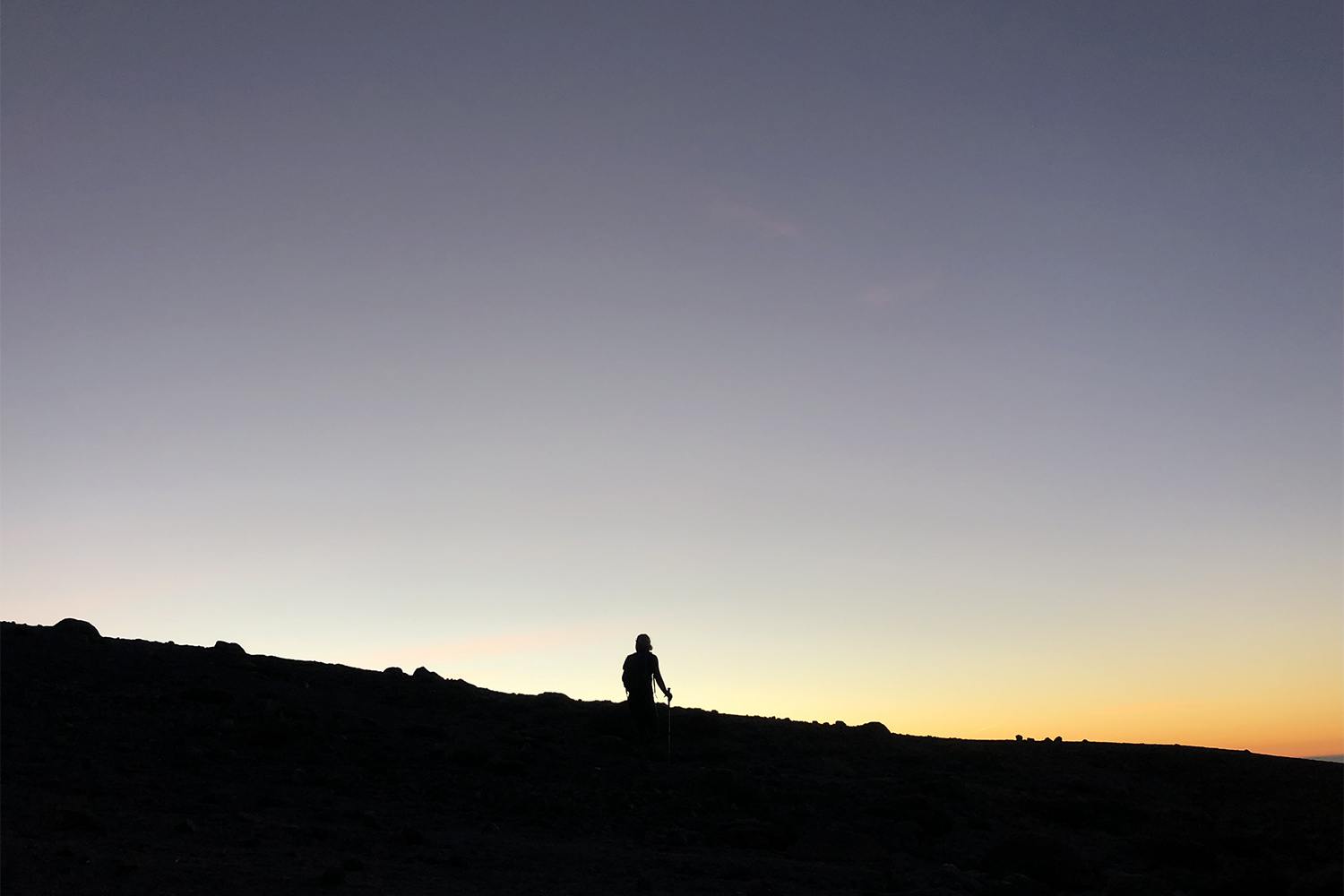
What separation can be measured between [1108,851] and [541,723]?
1132 cm

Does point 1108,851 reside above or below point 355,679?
below

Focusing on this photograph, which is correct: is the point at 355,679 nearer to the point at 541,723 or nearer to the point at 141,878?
the point at 541,723

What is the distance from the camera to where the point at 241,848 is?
14.7 m

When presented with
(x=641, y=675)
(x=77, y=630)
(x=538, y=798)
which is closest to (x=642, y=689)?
(x=641, y=675)

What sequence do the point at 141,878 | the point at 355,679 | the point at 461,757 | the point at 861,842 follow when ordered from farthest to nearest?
the point at 355,679 → the point at 461,757 → the point at 861,842 → the point at 141,878

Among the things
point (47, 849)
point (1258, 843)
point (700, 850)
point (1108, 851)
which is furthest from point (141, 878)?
point (1258, 843)

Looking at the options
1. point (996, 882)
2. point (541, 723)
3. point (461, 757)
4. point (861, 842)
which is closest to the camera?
point (996, 882)

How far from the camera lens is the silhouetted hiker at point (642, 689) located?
22.9 metres

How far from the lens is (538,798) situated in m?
18.7

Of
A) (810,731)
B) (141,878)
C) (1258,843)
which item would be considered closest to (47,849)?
(141,878)

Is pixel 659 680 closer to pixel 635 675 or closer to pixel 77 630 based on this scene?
pixel 635 675

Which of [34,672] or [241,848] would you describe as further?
[34,672]

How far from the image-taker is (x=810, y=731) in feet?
82.2

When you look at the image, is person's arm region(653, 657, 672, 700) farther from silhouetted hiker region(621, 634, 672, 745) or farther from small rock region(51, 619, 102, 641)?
small rock region(51, 619, 102, 641)
